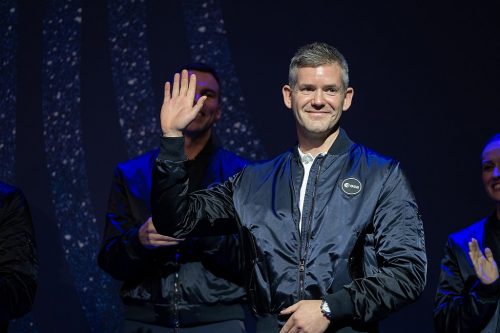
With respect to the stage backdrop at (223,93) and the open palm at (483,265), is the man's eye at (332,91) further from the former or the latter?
the stage backdrop at (223,93)

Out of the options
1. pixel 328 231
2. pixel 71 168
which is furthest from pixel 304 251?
pixel 71 168

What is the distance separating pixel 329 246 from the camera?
200 cm

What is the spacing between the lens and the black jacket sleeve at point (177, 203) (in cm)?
205

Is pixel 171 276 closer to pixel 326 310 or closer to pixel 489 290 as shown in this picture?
pixel 326 310

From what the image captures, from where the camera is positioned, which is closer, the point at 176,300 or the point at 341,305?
the point at 341,305

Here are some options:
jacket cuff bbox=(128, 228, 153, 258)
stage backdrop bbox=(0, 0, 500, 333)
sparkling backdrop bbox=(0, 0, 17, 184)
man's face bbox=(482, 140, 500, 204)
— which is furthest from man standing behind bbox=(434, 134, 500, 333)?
sparkling backdrop bbox=(0, 0, 17, 184)

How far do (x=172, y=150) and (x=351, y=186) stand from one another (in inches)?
19.6

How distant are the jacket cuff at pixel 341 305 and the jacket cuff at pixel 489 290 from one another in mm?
996

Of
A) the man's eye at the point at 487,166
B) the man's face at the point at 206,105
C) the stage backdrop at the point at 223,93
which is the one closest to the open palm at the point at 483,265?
the man's eye at the point at 487,166

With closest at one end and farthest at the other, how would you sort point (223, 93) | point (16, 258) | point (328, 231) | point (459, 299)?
point (328, 231) → point (16, 258) → point (459, 299) → point (223, 93)

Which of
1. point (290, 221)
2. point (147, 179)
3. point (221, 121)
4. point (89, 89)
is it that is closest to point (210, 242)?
point (147, 179)

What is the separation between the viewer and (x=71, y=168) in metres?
3.61

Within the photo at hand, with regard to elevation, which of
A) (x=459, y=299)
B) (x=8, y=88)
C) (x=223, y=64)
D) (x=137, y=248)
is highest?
(x=223, y=64)

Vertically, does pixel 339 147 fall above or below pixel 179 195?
above
